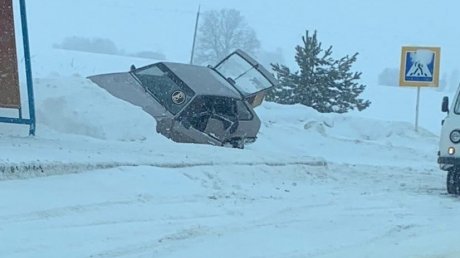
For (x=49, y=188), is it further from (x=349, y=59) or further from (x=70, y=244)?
(x=349, y=59)

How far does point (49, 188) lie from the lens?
8766 mm

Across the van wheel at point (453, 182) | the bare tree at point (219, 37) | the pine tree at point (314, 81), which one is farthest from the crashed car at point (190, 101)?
A: the bare tree at point (219, 37)

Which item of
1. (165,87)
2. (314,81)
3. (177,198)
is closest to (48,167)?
(177,198)

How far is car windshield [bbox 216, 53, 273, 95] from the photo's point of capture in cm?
1819

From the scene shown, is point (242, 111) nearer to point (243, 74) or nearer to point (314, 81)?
point (243, 74)

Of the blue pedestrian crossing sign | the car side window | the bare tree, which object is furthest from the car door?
the bare tree

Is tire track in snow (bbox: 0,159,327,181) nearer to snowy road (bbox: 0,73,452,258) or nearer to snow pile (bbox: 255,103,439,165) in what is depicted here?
snowy road (bbox: 0,73,452,258)

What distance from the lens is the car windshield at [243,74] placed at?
1819 cm

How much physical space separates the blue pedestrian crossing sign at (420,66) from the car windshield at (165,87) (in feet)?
38.4

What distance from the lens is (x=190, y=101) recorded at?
1547 cm

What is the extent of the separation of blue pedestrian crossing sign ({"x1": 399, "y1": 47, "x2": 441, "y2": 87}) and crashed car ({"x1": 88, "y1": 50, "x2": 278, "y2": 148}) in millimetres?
9739

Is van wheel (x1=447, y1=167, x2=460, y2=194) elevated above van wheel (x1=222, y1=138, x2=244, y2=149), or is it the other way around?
van wheel (x1=447, y1=167, x2=460, y2=194)

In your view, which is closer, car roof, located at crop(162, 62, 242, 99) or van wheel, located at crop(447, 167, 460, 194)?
van wheel, located at crop(447, 167, 460, 194)

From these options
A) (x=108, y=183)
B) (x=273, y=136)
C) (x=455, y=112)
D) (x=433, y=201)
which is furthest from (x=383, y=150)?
(x=108, y=183)
